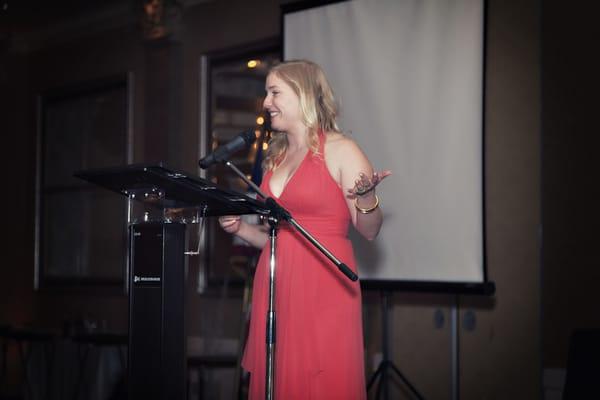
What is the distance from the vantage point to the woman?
2.39 meters

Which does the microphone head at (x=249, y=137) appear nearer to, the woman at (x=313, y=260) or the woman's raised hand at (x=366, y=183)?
the woman at (x=313, y=260)

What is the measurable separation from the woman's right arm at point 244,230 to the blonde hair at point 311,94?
0.35 m

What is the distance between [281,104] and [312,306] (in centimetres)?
63

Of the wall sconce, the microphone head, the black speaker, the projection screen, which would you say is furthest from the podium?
the wall sconce

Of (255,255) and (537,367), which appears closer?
(537,367)

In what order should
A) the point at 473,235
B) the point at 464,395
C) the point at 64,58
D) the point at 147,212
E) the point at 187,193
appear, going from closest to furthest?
the point at 187,193, the point at 147,212, the point at 473,235, the point at 464,395, the point at 64,58

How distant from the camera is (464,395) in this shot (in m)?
4.03

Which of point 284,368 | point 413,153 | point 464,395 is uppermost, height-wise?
point 413,153

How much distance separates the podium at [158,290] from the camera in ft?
7.06

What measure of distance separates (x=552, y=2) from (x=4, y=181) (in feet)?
15.8

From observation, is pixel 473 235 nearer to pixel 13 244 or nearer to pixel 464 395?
pixel 464 395

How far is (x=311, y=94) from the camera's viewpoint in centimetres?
250

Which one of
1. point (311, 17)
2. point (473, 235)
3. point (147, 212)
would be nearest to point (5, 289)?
point (311, 17)

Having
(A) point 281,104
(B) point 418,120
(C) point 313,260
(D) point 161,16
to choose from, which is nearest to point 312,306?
(C) point 313,260
